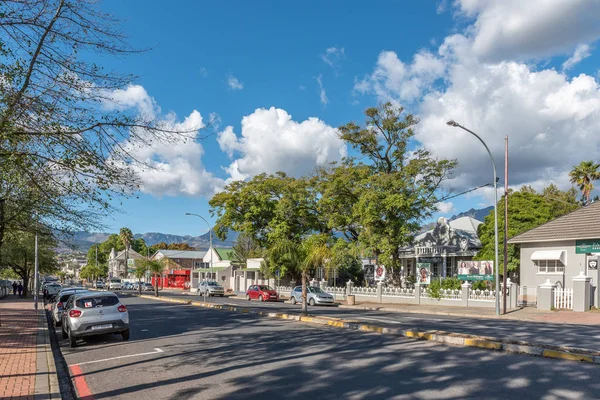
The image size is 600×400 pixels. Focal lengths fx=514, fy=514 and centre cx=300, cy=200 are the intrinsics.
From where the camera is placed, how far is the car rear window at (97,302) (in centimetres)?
1522

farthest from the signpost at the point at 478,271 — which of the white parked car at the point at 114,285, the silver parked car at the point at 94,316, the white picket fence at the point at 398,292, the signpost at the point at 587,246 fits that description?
the white parked car at the point at 114,285

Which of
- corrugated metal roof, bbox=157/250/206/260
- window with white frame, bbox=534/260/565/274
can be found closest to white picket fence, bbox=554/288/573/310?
window with white frame, bbox=534/260/565/274

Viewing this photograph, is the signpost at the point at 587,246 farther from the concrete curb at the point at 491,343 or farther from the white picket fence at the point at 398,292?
the concrete curb at the point at 491,343

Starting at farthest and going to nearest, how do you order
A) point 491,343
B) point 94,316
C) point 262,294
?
point 262,294 → point 94,316 → point 491,343

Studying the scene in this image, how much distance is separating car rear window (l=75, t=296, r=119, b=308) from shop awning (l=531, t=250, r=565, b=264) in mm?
23730

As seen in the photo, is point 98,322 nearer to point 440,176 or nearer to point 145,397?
point 145,397

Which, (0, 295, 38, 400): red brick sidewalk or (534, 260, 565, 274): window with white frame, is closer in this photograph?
(0, 295, 38, 400): red brick sidewalk

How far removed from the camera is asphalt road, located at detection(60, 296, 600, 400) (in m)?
8.12

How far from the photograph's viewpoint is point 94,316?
15008 millimetres

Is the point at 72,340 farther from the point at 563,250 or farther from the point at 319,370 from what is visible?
the point at 563,250

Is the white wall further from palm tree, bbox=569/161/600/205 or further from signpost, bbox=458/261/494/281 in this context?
palm tree, bbox=569/161/600/205

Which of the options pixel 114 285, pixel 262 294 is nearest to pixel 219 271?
pixel 114 285

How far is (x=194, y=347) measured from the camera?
13570mm

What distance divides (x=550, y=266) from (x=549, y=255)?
126 centimetres
